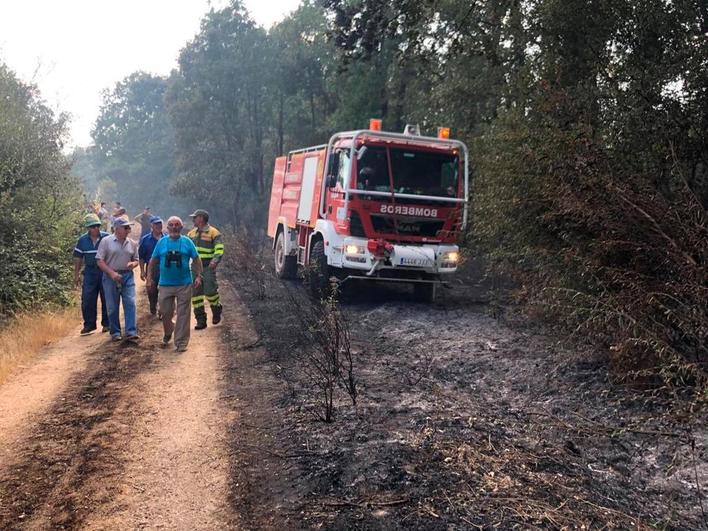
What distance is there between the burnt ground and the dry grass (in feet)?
8.42

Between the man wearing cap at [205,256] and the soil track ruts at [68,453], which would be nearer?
the soil track ruts at [68,453]

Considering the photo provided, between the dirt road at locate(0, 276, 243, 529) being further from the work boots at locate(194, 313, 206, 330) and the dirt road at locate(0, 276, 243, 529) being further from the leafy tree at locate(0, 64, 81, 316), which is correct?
the leafy tree at locate(0, 64, 81, 316)

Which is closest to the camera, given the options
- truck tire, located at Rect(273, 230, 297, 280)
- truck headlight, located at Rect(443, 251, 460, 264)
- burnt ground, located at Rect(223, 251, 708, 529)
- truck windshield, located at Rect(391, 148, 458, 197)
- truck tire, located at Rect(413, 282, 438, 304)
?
burnt ground, located at Rect(223, 251, 708, 529)

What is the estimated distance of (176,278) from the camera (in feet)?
25.6

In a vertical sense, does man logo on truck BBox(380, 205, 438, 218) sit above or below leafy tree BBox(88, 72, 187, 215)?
below

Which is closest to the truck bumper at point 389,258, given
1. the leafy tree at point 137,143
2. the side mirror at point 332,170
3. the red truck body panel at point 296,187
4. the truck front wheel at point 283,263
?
the side mirror at point 332,170

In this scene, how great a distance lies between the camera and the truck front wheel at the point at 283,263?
1384cm

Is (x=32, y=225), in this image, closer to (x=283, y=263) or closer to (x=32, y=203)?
(x=32, y=203)

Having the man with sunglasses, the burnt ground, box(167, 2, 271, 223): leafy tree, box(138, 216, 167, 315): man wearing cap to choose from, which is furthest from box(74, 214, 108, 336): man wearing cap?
box(167, 2, 271, 223): leafy tree

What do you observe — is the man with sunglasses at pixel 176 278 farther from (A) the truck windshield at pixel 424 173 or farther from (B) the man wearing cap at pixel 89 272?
(A) the truck windshield at pixel 424 173

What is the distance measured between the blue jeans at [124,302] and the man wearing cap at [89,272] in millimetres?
365

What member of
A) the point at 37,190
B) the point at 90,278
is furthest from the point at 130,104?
the point at 90,278

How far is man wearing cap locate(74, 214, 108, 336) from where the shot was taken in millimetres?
8406

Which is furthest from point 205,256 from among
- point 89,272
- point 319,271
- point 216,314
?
point 319,271
